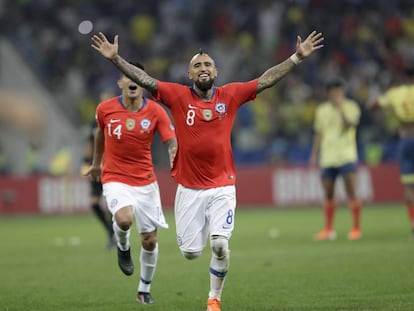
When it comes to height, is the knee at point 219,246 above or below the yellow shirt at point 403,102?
below

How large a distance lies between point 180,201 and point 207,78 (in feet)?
4.21

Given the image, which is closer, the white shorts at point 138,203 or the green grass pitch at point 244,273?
the green grass pitch at point 244,273

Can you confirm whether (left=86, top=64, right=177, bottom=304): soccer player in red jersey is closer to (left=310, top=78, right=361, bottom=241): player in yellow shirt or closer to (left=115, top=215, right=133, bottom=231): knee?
(left=115, top=215, right=133, bottom=231): knee

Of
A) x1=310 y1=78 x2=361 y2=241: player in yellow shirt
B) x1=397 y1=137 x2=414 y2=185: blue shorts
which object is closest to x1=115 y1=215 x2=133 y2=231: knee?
x1=397 y1=137 x2=414 y2=185: blue shorts

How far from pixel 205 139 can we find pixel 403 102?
24.6 feet

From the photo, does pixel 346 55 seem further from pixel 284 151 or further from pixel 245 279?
pixel 245 279

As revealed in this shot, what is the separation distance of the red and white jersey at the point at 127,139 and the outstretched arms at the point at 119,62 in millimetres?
1460

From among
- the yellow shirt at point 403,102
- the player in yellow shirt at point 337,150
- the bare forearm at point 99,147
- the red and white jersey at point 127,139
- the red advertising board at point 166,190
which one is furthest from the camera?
the red advertising board at point 166,190

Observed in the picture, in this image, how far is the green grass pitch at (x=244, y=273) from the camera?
410 inches

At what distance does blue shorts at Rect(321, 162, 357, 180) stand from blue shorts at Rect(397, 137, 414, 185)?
4.21 ft

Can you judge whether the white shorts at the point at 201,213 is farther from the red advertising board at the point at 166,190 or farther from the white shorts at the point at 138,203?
the red advertising board at the point at 166,190

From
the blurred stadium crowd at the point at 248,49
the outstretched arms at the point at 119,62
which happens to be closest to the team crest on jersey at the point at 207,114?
Result: the outstretched arms at the point at 119,62

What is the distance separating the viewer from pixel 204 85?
9.92m

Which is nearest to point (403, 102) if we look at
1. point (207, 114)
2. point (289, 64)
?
point (289, 64)
